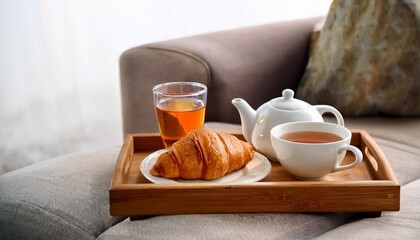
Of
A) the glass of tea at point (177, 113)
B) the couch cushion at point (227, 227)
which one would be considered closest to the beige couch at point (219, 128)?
the couch cushion at point (227, 227)

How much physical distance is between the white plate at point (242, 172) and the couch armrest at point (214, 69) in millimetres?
510

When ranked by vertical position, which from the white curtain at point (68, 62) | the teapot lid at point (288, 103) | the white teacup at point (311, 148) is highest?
the teapot lid at point (288, 103)

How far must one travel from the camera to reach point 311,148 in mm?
1103

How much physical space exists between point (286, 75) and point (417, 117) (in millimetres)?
407

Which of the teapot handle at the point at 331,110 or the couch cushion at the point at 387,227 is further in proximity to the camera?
the teapot handle at the point at 331,110

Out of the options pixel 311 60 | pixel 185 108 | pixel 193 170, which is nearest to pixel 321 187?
pixel 193 170

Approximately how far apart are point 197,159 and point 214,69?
63 cm

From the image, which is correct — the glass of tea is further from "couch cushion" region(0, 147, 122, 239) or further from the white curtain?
the white curtain

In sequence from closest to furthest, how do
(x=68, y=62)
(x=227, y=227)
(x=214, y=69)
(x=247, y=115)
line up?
(x=227, y=227), (x=247, y=115), (x=214, y=69), (x=68, y=62)

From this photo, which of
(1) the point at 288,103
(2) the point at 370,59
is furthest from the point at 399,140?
(1) the point at 288,103

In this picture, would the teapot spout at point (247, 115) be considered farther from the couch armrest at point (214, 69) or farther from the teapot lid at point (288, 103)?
the couch armrest at point (214, 69)

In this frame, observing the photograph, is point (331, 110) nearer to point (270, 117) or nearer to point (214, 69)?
point (270, 117)

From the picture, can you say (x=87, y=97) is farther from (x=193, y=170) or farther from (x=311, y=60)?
(x=193, y=170)

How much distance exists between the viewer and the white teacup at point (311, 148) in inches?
43.6
